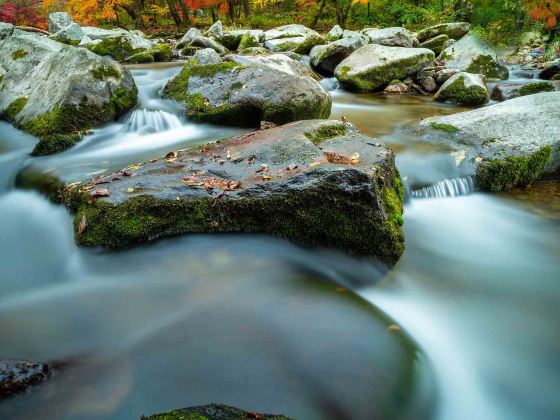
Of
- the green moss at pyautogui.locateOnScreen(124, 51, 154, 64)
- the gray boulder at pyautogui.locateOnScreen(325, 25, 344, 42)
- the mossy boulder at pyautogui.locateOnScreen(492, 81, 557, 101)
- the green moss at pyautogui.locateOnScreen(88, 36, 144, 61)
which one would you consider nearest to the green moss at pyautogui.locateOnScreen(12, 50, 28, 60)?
the green moss at pyautogui.locateOnScreen(124, 51, 154, 64)

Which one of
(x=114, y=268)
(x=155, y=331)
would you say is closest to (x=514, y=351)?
(x=155, y=331)

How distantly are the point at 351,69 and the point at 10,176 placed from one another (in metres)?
8.82

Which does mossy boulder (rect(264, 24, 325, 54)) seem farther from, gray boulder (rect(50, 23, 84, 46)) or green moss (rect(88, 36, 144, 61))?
gray boulder (rect(50, 23, 84, 46))

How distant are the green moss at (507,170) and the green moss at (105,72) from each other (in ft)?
18.5

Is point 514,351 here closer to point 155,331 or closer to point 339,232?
point 339,232

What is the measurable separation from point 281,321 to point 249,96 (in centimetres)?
403

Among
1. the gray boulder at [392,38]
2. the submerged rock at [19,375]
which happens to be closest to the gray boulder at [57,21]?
the gray boulder at [392,38]

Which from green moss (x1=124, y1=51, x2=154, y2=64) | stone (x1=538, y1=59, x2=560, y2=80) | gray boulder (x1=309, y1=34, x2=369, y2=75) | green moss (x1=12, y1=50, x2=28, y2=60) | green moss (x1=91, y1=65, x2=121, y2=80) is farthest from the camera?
gray boulder (x1=309, y1=34, x2=369, y2=75)

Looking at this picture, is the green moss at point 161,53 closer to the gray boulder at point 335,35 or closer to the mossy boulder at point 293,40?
the mossy boulder at point 293,40

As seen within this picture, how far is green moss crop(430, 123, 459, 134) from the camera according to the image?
5477mm

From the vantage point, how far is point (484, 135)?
5.19 metres

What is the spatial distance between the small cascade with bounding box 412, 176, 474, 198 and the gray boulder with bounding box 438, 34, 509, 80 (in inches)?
316

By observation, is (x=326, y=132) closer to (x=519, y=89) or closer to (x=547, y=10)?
(x=519, y=89)

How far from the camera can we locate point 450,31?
1648 cm
